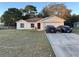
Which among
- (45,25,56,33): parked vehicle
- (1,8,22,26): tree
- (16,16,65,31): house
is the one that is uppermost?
(1,8,22,26): tree

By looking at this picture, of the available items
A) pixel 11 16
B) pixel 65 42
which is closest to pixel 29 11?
pixel 11 16

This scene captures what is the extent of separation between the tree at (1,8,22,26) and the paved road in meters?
1.63

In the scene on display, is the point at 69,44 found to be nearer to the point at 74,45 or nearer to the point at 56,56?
the point at 74,45

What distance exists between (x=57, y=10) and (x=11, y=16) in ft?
6.34

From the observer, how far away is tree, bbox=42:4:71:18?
7790 mm

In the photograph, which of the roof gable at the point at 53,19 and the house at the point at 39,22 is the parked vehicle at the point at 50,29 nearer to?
the house at the point at 39,22

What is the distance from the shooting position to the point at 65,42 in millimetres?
7785

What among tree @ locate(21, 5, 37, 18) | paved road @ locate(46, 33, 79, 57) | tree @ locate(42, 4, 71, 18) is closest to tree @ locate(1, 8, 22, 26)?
tree @ locate(21, 5, 37, 18)

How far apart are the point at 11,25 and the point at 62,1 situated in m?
2.34

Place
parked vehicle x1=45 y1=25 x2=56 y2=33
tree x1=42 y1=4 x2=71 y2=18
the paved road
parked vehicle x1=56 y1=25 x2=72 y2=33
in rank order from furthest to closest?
parked vehicle x1=45 y1=25 x2=56 y2=33 < parked vehicle x1=56 y1=25 x2=72 y2=33 < tree x1=42 y1=4 x2=71 y2=18 < the paved road

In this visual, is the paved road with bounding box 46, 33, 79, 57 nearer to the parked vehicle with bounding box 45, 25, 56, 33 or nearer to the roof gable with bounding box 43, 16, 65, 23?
the parked vehicle with bounding box 45, 25, 56, 33

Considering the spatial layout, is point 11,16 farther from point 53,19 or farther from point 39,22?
point 53,19

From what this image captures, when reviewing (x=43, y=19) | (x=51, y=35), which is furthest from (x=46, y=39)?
(x=43, y=19)

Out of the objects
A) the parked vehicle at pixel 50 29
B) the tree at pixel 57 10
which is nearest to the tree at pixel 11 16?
the tree at pixel 57 10
